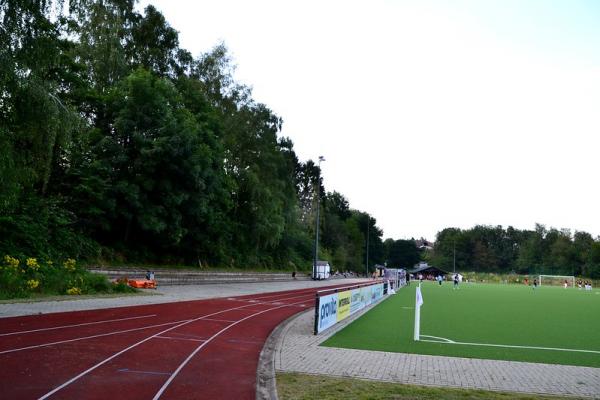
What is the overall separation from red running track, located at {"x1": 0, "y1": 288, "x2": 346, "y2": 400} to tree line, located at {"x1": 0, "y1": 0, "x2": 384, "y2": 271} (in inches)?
164

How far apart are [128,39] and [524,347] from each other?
34347mm

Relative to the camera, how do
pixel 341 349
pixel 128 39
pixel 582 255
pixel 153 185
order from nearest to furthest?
pixel 341 349 → pixel 153 185 → pixel 128 39 → pixel 582 255

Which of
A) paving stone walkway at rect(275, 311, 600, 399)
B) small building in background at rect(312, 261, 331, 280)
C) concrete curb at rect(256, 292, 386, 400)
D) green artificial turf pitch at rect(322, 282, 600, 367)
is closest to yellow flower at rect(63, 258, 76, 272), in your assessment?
concrete curb at rect(256, 292, 386, 400)

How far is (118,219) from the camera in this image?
29375mm

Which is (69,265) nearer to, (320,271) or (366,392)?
(366,392)

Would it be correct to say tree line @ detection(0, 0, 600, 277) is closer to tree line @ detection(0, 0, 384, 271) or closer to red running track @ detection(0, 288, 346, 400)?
tree line @ detection(0, 0, 384, 271)

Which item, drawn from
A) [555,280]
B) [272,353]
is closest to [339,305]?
[272,353]

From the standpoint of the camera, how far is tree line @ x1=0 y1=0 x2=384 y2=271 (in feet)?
37.6

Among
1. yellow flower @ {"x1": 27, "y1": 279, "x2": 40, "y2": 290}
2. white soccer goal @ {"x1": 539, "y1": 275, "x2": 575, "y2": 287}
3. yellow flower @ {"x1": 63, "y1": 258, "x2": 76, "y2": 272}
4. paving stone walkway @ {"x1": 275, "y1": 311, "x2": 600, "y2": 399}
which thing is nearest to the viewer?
paving stone walkway @ {"x1": 275, "y1": 311, "x2": 600, "y2": 399}

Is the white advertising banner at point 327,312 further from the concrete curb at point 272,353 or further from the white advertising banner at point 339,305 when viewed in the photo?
the concrete curb at point 272,353

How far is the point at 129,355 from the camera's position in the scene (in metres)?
8.76

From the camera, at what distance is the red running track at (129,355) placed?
656 centimetres

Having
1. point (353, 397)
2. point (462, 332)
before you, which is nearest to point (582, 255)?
point (462, 332)

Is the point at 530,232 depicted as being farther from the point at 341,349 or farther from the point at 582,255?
the point at 341,349
